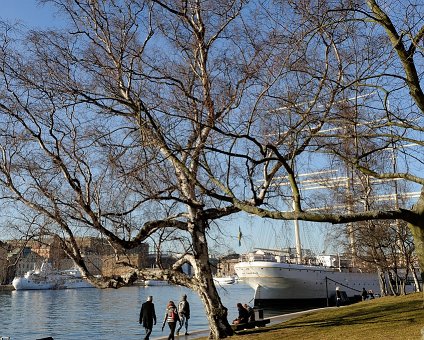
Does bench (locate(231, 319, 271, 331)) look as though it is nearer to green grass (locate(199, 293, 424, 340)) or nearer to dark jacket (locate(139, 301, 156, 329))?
green grass (locate(199, 293, 424, 340))

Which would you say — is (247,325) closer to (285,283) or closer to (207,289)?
(207,289)

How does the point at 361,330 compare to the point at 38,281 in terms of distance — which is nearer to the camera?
the point at 361,330

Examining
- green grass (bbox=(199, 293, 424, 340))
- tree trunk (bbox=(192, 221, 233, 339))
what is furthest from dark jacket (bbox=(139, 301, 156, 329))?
green grass (bbox=(199, 293, 424, 340))

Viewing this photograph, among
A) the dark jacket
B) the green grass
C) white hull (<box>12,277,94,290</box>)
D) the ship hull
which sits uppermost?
white hull (<box>12,277,94,290</box>)

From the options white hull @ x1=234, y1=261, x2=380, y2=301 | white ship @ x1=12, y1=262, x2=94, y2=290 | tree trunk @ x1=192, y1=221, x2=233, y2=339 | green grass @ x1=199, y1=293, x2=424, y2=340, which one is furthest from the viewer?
white ship @ x1=12, y1=262, x2=94, y2=290

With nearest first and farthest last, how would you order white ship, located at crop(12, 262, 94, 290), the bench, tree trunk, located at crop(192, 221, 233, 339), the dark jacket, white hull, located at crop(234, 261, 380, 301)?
tree trunk, located at crop(192, 221, 233, 339)
the bench
the dark jacket
white hull, located at crop(234, 261, 380, 301)
white ship, located at crop(12, 262, 94, 290)

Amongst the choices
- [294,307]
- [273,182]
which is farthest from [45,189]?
[294,307]

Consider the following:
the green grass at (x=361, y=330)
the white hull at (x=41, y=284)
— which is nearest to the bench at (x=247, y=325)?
the green grass at (x=361, y=330)

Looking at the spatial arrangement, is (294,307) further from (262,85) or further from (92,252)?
(262,85)

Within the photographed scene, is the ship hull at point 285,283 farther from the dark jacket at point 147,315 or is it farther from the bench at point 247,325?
the dark jacket at point 147,315

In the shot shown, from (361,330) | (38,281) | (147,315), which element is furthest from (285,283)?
(38,281)

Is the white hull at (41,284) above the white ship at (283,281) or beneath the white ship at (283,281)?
above

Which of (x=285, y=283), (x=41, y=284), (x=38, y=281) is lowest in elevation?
(x=285, y=283)

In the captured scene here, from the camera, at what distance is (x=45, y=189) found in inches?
542
